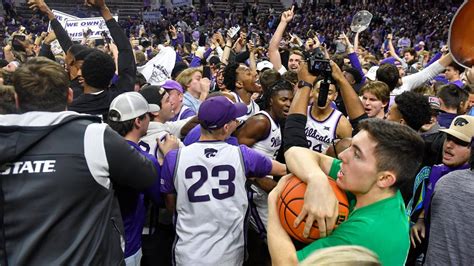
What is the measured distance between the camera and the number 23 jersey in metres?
2.90

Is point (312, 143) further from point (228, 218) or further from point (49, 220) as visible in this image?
point (49, 220)

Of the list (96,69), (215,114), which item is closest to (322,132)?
(215,114)

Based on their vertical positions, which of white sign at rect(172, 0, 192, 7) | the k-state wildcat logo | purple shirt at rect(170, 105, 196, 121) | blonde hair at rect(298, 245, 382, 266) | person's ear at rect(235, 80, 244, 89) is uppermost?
blonde hair at rect(298, 245, 382, 266)

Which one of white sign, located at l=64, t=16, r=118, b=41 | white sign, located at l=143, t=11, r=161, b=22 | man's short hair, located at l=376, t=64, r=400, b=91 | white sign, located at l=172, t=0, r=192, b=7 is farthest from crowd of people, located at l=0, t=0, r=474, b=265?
white sign, located at l=172, t=0, r=192, b=7

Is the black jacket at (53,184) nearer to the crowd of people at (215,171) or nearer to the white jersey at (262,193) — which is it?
the crowd of people at (215,171)

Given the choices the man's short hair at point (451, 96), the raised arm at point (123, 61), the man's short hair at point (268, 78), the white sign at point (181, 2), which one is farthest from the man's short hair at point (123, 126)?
the white sign at point (181, 2)

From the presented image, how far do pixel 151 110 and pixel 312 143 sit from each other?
1466 millimetres

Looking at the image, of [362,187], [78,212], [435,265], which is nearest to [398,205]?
[362,187]

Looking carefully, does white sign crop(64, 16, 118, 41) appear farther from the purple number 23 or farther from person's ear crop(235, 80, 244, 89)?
the purple number 23

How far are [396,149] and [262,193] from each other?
6.18 feet

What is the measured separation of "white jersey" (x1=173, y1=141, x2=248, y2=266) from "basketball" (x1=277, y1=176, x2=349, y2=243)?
89 centimetres

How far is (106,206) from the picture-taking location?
7.64ft

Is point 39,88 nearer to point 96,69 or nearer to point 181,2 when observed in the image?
point 96,69

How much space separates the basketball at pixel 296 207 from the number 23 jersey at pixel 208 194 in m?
0.89
